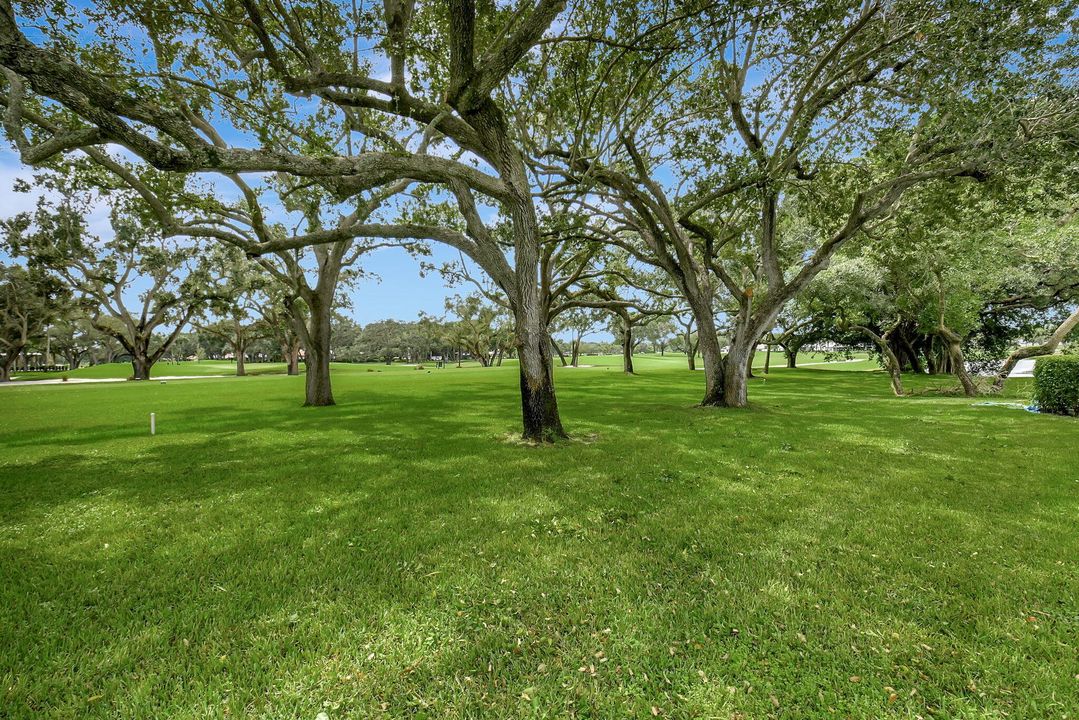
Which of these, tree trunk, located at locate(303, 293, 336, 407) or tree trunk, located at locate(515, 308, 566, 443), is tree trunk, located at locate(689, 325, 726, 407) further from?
tree trunk, located at locate(303, 293, 336, 407)

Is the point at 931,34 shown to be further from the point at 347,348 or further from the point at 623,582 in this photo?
the point at 347,348

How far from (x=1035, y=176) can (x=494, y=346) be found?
74.0 metres

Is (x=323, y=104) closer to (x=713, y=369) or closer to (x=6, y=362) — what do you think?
(x=713, y=369)

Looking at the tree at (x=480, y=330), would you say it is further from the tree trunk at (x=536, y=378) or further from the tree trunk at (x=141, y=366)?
the tree trunk at (x=536, y=378)

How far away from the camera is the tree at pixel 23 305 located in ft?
101

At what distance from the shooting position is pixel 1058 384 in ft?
43.1

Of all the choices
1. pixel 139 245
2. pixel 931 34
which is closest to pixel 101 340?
pixel 139 245

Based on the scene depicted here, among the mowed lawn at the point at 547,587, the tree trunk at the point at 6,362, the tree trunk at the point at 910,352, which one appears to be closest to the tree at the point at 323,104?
the mowed lawn at the point at 547,587

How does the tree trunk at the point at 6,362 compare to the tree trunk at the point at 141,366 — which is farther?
the tree trunk at the point at 141,366

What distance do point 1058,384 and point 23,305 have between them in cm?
6373

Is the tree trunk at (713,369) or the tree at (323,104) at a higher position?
the tree at (323,104)

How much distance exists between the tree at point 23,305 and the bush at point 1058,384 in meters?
55.5

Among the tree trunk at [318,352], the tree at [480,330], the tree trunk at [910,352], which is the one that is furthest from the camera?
the tree at [480,330]

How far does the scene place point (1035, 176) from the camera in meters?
10.9
